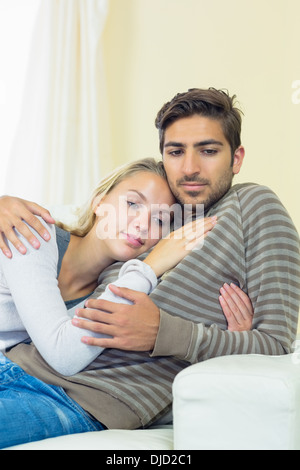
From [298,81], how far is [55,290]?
2334mm

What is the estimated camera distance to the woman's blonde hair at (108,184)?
5.46 ft

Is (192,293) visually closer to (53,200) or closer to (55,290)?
(55,290)

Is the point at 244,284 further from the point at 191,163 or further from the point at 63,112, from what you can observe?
the point at 63,112

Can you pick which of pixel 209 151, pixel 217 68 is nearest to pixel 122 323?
pixel 209 151

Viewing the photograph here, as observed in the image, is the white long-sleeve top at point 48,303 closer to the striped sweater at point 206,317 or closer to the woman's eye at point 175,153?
the striped sweater at point 206,317

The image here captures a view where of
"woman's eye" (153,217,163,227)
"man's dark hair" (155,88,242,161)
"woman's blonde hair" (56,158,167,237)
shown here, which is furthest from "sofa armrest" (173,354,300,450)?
"man's dark hair" (155,88,242,161)

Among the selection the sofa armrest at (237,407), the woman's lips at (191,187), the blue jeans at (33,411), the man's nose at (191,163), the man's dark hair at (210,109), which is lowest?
the blue jeans at (33,411)

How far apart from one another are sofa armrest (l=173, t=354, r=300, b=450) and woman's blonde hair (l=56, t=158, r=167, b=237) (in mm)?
730

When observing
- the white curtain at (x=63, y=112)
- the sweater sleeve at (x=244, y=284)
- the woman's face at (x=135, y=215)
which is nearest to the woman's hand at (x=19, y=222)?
the woman's face at (x=135, y=215)

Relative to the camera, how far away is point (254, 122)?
10.8ft

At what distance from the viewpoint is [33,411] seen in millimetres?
1233

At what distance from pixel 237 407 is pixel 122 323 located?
38 centimetres

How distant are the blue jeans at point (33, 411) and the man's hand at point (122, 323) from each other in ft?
0.46

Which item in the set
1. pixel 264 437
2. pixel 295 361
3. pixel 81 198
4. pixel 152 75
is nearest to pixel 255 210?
pixel 295 361
